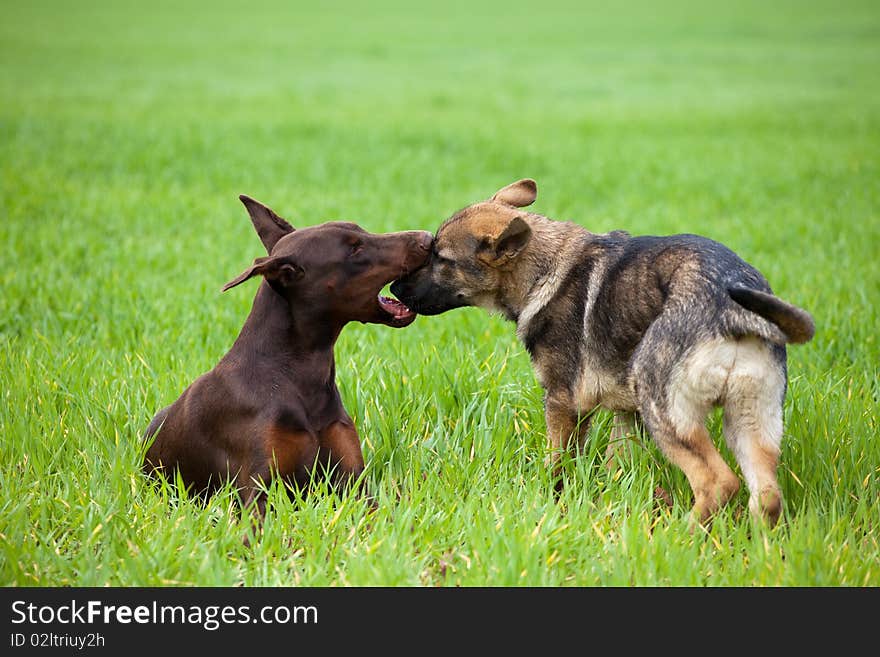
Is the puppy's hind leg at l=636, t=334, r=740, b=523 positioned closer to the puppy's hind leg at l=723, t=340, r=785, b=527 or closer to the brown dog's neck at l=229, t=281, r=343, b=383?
the puppy's hind leg at l=723, t=340, r=785, b=527

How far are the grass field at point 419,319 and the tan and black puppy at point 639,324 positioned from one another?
0.28 m

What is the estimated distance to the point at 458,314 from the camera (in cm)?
776

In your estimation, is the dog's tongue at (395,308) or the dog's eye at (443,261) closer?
the dog's tongue at (395,308)

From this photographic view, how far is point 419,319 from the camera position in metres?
7.66

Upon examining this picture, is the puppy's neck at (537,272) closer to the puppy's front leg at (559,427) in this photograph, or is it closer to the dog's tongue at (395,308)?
the puppy's front leg at (559,427)

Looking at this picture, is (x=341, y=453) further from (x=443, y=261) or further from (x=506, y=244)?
(x=506, y=244)

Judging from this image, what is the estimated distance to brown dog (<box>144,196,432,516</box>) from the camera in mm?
4293

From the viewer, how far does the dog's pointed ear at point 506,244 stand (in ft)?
15.7

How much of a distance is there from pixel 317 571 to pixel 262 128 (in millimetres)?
15481

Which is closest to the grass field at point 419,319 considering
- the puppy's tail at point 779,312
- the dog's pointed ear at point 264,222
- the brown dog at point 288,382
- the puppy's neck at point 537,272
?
the brown dog at point 288,382

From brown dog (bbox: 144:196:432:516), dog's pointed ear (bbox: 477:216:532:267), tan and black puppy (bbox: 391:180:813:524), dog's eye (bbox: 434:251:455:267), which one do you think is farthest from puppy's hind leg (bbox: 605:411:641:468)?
brown dog (bbox: 144:196:432:516)

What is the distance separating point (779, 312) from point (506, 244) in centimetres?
154

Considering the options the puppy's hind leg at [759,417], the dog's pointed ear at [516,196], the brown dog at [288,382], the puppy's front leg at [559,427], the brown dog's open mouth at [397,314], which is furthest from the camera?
the dog's pointed ear at [516,196]
